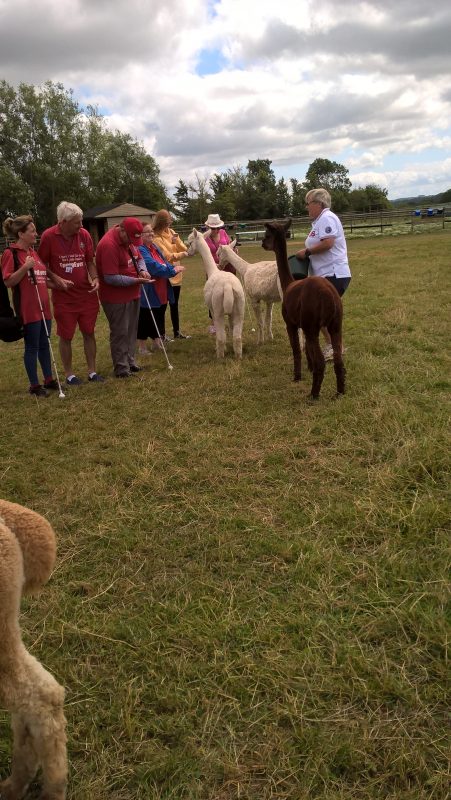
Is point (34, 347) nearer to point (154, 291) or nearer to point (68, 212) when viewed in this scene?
point (68, 212)

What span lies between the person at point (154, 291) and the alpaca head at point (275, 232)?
1592mm

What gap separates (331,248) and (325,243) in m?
0.18

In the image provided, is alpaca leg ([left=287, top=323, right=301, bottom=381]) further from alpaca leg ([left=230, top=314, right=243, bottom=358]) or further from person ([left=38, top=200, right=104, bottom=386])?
person ([left=38, top=200, right=104, bottom=386])

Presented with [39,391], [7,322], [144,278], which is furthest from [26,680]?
[144,278]

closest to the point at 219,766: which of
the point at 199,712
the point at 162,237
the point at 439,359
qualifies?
the point at 199,712

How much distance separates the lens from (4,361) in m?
8.47

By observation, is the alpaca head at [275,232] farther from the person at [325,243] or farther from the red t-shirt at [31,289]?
the red t-shirt at [31,289]

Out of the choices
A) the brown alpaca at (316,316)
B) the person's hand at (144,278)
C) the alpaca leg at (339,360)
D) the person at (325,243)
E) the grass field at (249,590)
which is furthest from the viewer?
the person's hand at (144,278)

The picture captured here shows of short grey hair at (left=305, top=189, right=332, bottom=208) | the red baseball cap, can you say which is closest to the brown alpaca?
short grey hair at (left=305, top=189, right=332, bottom=208)

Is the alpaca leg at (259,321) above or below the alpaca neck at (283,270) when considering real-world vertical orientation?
below

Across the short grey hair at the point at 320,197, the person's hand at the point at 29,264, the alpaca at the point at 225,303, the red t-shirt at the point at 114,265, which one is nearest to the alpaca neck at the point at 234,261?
the alpaca at the point at 225,303

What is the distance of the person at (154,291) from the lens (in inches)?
274

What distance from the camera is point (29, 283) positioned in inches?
227

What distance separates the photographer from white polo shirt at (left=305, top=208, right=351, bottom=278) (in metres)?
5.52
